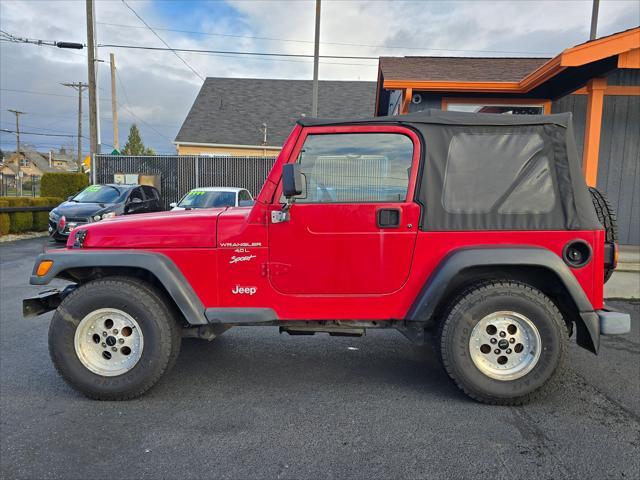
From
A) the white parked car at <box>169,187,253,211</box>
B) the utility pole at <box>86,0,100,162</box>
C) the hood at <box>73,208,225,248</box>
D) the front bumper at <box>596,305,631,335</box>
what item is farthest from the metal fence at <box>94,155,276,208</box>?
the front bumper at <box>596,305,631,335</box>

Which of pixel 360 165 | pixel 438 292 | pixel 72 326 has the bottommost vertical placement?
pixel 72 326

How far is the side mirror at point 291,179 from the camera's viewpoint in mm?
2832

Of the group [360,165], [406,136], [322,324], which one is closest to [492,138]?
[406,136]

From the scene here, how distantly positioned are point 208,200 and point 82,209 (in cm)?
310

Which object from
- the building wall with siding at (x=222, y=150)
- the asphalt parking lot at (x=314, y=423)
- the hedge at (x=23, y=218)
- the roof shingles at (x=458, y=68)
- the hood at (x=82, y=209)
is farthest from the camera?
the building wall with siding at (x=222, y=150)

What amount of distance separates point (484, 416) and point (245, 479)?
1680 mm

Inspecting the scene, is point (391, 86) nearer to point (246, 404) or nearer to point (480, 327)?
point (480, 327)

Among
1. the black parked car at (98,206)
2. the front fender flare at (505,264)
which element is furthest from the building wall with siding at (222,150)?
the front fender flare at (505,264)

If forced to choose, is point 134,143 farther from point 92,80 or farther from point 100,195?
point 100,195

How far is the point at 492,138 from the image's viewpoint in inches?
123

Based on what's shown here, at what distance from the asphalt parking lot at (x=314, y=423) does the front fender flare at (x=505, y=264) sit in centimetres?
69

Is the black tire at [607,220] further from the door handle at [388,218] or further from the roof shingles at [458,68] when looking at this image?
the roof shingles at [458,68]

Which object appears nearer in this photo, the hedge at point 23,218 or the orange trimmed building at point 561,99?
the orange trimmed building at point 561,99

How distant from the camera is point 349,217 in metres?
3.07
